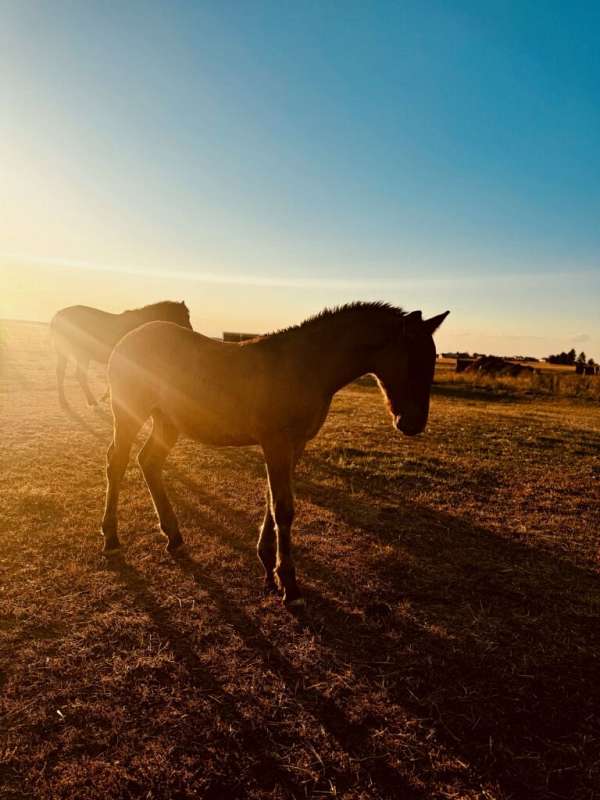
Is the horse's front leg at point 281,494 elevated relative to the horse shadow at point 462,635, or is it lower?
elevated

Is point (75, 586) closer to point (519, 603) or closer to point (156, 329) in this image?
point (156, 329)

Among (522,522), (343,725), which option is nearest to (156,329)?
(343,725)

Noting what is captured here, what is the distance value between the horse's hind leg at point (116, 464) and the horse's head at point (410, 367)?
3.28m

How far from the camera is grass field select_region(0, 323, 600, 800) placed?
2635 mm

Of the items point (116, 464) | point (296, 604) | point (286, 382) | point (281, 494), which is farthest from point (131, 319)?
point (296, 604)

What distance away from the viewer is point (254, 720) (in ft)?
9.69

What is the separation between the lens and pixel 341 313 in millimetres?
4645

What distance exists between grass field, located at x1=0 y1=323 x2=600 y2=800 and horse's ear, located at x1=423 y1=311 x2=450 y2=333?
2.81 metres

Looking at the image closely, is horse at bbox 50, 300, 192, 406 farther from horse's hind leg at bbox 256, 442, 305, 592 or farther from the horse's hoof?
the horse's hoof

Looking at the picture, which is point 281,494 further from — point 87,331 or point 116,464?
point 87,331

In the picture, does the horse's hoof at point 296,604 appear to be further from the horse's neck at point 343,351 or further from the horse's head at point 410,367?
the horse's neck at point 343,351

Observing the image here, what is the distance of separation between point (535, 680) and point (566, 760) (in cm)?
74

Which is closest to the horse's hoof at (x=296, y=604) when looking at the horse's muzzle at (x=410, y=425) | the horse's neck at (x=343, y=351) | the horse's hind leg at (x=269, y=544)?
the horse's hind leg at (x=269, y=544)

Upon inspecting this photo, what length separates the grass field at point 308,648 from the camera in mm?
2635
